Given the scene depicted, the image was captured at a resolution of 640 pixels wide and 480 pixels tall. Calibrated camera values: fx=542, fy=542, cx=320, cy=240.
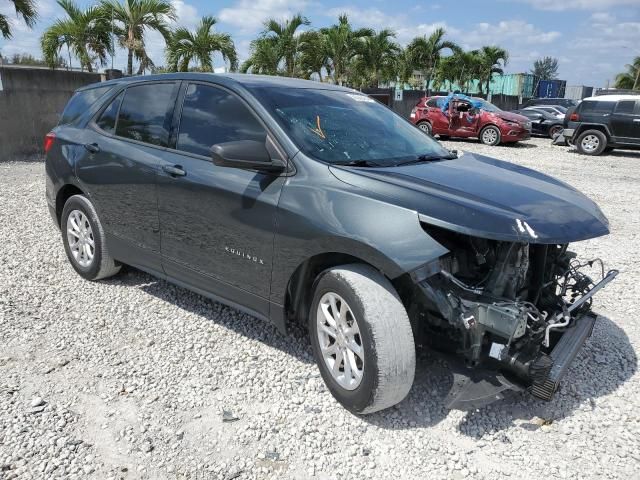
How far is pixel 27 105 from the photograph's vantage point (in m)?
12.6

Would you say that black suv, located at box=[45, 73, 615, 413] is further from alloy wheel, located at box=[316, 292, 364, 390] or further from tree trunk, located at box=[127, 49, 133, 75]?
tree trunk, located at box=[127, 49, 133, 75]

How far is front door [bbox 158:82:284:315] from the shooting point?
10.6ft

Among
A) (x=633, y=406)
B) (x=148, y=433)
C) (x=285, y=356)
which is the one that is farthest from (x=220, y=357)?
(x=633, y=406)

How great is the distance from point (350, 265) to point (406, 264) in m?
0.40

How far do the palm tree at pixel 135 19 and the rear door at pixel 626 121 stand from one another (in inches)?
528

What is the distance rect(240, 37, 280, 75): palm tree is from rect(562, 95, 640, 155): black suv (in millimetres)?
12535

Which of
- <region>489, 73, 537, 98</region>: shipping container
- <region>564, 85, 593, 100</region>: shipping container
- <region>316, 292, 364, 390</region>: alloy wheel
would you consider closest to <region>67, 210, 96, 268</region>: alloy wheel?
<region>316, 292, 364, 390</region>: alloy wheel

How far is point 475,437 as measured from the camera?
2.86m

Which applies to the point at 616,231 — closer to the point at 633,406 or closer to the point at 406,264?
the point at 633,406

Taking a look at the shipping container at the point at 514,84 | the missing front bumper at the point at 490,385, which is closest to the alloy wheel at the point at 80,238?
the missing front bumper at the point at 490,385

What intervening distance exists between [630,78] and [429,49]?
39.8m

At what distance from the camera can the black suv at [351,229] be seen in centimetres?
269

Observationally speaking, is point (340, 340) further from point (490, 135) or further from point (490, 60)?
point (490, 60)

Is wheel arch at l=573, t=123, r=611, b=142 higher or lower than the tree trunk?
lower
